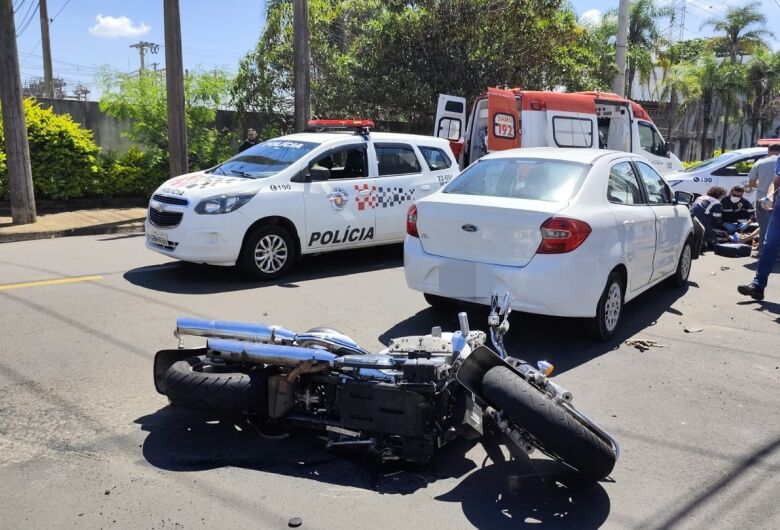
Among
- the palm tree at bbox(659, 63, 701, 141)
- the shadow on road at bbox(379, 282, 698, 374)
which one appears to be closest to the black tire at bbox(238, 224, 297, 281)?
the shadow on road at bbox(379, 282, 698, 374)

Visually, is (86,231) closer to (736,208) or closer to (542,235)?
(542,235)

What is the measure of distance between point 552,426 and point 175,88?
12.4 meters

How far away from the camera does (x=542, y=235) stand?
5449 millimetres

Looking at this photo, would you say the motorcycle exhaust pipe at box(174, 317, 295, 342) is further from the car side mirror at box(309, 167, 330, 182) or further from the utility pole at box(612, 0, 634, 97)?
the utility pole at box(612, 0, 634, 97)

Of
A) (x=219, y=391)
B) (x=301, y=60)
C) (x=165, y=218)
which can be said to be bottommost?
(x=219, y=391)

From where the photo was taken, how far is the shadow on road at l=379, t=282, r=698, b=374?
5754 mm

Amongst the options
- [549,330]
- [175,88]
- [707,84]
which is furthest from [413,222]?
[707,84]

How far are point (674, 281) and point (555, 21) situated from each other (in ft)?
38.7

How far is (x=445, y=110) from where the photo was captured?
1434 cm

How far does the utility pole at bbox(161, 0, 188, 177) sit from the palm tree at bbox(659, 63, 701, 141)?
1177 inches

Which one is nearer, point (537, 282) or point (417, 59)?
point (537, 282)

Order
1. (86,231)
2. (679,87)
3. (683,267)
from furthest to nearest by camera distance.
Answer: (679,87)
(86,231)
(683,267)

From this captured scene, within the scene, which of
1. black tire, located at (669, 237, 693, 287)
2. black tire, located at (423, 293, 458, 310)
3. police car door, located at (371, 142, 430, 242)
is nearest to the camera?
black tire, located at (423, 293, 458, 310)

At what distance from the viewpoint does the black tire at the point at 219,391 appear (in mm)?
3840
